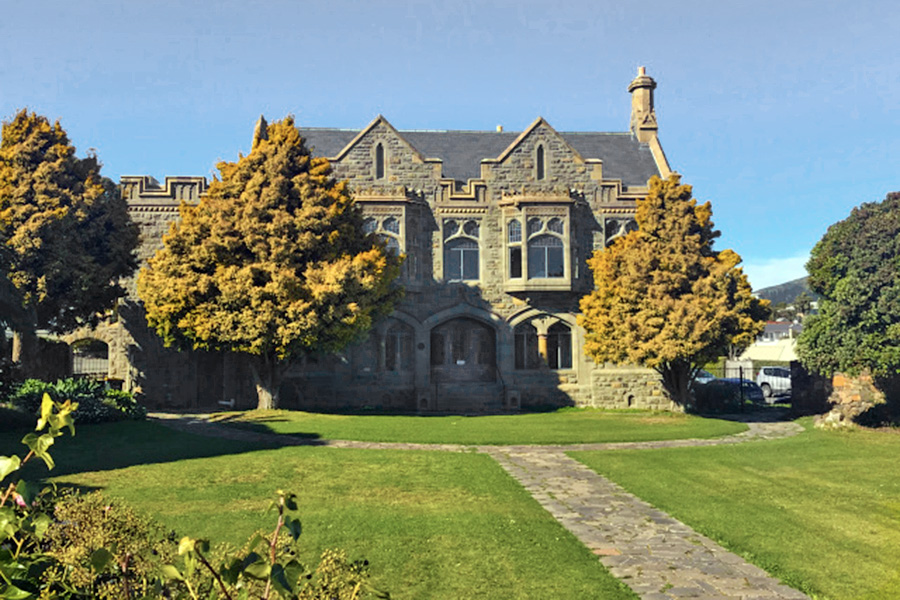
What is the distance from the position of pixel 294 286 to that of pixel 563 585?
18.0 metres

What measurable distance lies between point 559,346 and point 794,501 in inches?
778

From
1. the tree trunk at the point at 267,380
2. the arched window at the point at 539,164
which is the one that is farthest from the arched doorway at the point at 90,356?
the arched window at the point at 539,164

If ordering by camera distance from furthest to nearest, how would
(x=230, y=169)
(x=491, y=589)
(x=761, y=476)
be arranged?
(x=230, y=169) → (x=761, y=476) → (x=491, y=589)

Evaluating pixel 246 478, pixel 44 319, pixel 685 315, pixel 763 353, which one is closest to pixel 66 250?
pixel 44 319

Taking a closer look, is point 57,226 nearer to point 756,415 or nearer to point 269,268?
point 269,268

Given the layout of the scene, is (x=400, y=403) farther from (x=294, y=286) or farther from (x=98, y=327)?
(x=98, y=327)

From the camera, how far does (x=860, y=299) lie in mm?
22047

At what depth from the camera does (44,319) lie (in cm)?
2631

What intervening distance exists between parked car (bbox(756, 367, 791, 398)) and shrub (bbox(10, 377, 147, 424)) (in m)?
31.9

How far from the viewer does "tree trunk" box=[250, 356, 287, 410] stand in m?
25.9

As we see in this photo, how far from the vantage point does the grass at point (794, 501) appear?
8.11 metres

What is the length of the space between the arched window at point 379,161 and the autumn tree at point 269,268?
17.1ft

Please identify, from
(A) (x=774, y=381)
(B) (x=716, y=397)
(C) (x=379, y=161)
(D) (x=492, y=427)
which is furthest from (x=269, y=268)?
(A) (x=774, y=381)

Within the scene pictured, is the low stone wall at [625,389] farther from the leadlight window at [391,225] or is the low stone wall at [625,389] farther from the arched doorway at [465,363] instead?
the leadlight window at [391,225]
